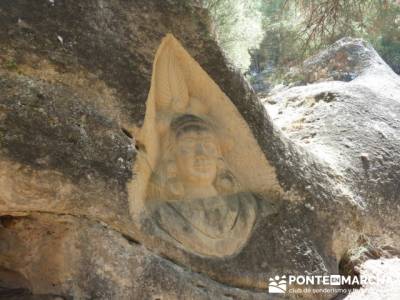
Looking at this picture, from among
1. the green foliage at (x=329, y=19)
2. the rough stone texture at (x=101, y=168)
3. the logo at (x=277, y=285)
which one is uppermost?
the green foliage at (x=329, y=19)

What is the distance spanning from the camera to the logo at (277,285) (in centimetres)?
289

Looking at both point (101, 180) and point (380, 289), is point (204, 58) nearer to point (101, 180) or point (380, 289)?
point (101, 180)

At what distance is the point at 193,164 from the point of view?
2.98m

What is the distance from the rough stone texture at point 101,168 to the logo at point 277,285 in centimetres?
5

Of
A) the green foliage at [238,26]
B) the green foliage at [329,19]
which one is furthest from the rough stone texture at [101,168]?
the green foliage at [238,26]

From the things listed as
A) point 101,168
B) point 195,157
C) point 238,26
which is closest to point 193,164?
point 195,157

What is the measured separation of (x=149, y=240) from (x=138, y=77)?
35.3 inches

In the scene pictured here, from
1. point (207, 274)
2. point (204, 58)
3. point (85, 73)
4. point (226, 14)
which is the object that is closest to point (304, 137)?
point (204, 58)

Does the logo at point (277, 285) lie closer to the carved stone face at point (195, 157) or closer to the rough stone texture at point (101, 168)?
the rough stone texture at point (101, 168)

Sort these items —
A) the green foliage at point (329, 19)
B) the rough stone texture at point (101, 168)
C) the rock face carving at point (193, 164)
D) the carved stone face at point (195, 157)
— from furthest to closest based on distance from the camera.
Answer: the green foliage at point (329, 19) < the carved stone face at point (195, 157) < the rock face carving at point (193, 164) < the rough stone texture at point (101, 168)

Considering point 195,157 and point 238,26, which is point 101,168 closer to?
point 195,157

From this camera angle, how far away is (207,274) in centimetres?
274

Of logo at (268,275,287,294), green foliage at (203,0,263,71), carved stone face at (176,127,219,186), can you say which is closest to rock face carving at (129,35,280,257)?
carved stone face at (176,127,219,186)

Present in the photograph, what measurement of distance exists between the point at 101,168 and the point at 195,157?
0.66 meters
